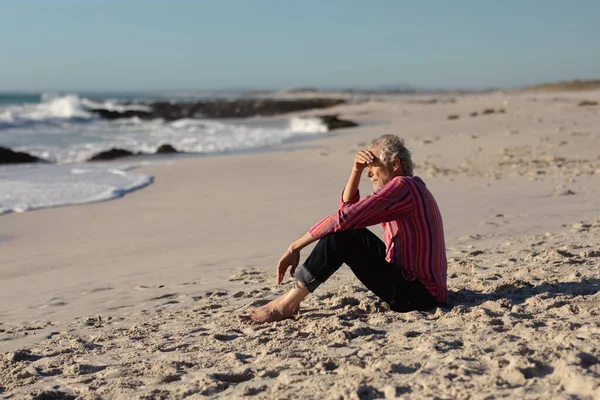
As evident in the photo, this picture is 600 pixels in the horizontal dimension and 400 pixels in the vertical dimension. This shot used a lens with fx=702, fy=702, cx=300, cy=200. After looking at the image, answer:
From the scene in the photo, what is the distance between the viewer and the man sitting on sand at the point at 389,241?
3520mm

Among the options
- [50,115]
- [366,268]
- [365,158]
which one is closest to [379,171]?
[365,158]

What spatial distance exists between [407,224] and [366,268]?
0.32 m

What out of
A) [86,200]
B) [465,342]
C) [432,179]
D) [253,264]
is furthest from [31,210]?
[465,342]

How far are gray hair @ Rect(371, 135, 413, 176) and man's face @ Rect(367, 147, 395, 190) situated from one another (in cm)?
2

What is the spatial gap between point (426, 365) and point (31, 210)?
22.6 feet

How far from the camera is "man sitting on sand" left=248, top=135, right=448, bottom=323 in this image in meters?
3.52

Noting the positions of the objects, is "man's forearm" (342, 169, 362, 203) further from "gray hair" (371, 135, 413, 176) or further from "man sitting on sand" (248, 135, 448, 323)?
"gray hair" (371, 135, 413, 176)

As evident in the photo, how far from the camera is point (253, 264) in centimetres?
570

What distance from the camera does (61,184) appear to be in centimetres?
1069

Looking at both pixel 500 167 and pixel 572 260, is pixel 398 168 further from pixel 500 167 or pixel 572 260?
pixel 500 167

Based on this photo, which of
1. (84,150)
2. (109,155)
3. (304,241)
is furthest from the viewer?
(84,150)

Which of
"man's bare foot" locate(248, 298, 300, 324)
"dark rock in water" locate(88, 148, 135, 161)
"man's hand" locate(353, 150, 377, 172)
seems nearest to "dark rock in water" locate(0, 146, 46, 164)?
"dark rock in water" locate(88, 148, 135, 161)

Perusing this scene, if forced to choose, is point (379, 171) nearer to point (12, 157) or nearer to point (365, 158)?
point (365, 158)

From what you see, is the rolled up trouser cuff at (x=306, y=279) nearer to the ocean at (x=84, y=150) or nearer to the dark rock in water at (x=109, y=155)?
the ocean at (x=84, y=150)
